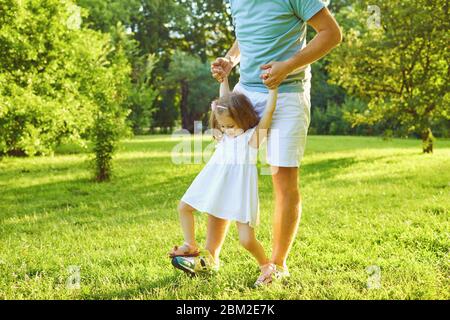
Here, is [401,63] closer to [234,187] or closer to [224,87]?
[224,87]

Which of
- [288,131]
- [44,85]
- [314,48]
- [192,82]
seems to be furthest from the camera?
[192,82]

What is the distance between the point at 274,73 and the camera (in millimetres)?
2953

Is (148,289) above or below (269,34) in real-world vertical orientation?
below

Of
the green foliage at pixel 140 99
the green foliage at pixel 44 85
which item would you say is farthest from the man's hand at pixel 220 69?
the green foliage at pixel 140 99

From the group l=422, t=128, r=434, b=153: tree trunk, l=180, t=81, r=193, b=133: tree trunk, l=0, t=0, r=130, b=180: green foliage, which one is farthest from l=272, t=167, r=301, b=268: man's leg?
l=180, t=81, r=193, b=133: tree trunk

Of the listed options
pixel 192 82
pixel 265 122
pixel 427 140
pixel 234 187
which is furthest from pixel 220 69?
pixel 192 82

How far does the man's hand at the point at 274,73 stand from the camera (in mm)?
2939

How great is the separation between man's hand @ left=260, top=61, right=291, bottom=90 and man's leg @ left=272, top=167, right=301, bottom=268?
51cm

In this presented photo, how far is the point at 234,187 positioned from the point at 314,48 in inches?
35.7

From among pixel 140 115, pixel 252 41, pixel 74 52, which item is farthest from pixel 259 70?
pixel 140 115

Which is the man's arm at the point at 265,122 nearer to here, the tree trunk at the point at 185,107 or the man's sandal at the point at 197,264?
the man's sandal at the point at 197,264

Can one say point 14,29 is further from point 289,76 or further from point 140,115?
point 140,115

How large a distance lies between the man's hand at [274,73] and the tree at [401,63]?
24.8ft

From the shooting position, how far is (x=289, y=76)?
317 cm
